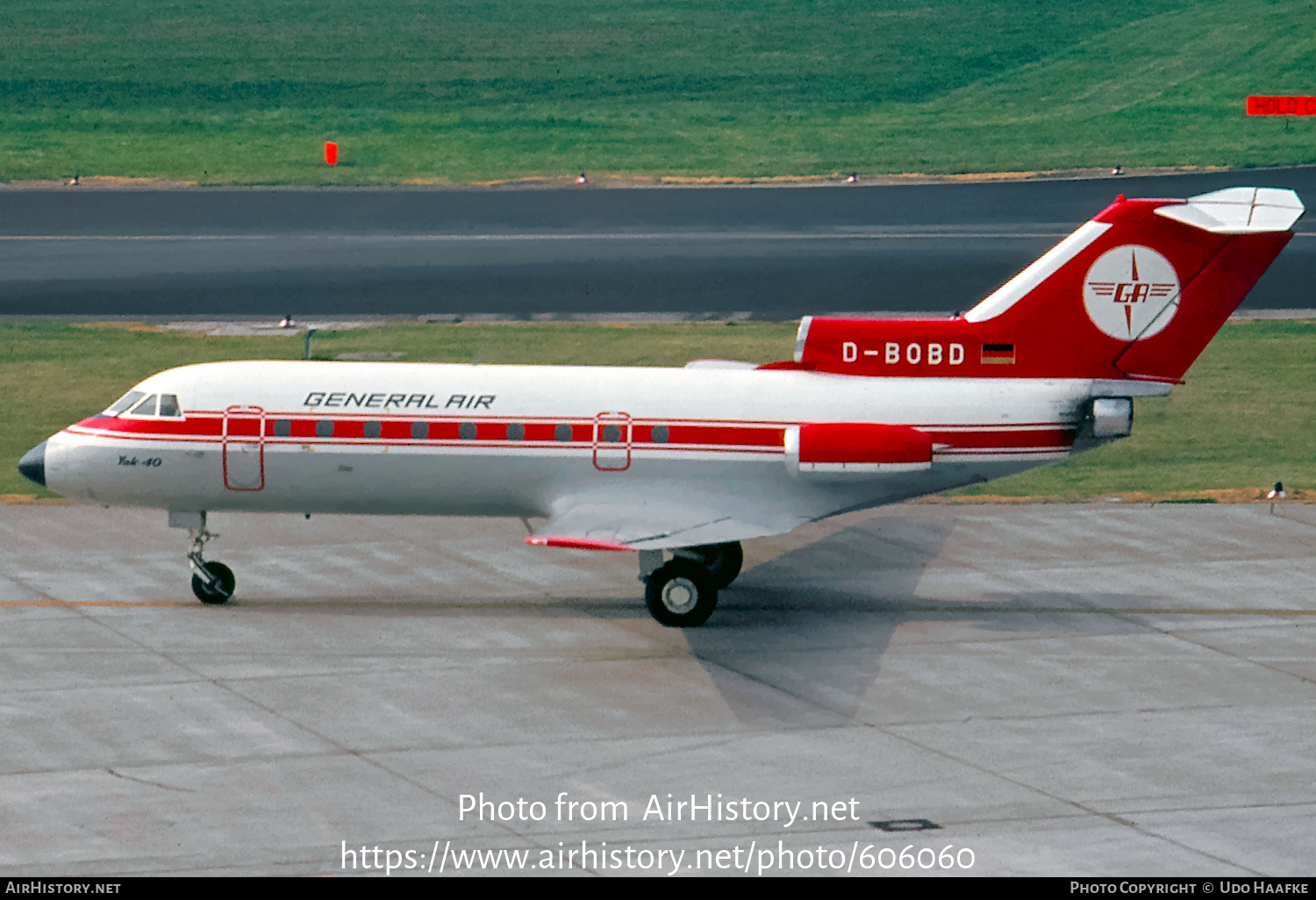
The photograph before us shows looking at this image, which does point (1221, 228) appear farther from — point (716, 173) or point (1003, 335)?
point (716, 173)

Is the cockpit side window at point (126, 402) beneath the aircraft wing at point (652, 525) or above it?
above

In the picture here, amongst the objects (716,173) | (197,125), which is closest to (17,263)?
(197,125)

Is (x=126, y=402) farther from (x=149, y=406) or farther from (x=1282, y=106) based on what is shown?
(x=1282, y=106)

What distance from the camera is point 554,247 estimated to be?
54.4m

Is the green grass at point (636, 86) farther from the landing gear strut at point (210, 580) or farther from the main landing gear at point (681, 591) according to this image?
the main landing gear at point (681, 591)

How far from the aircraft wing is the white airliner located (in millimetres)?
61

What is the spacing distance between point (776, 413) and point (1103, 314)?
4593 millimetres

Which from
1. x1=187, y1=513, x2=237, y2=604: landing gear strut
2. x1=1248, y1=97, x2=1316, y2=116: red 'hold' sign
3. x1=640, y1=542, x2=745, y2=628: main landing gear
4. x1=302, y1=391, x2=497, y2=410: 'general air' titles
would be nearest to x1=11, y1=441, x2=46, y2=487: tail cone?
x1=187, y1=513, x2=237, y2=604: landing gear strut

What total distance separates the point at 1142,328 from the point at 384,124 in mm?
49589

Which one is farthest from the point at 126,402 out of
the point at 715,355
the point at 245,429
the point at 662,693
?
the point at 715,355

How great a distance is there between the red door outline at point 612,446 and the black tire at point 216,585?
527 cm

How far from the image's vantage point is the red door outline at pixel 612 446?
83.8 ft

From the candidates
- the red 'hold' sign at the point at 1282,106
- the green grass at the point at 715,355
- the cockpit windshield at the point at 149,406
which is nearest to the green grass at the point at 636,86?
the red 'hold' sign at the point at 1282,106

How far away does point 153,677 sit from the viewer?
2277 centimetres
